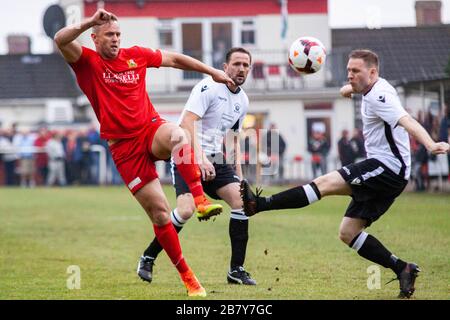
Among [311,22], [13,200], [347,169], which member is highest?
[311,22]

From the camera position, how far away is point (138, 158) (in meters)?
9.67

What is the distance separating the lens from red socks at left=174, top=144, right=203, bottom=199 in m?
9.41

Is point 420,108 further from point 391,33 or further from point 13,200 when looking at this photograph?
point 391,33

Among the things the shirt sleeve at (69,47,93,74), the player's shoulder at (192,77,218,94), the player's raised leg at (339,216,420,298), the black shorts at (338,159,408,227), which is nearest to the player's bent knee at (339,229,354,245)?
the player's raised leg at (339,216,420,298)

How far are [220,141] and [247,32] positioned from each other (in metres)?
35.4

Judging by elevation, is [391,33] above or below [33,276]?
above

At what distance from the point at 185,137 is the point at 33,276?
331 centimetres

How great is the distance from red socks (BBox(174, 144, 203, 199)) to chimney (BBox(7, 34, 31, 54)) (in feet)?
157

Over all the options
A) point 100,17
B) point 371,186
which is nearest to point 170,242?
point 371,186

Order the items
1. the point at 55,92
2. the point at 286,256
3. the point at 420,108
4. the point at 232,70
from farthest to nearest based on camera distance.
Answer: the point at 55,92
the point at 420,108
the point at 286,256
the point at 232,70

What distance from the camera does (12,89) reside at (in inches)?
1916

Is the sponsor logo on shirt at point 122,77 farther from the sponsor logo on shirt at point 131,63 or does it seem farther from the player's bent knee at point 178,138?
the player's bent knee at point 178,138
